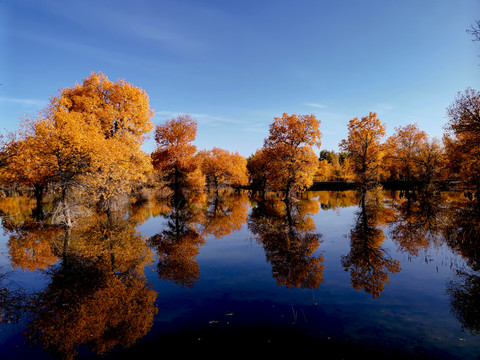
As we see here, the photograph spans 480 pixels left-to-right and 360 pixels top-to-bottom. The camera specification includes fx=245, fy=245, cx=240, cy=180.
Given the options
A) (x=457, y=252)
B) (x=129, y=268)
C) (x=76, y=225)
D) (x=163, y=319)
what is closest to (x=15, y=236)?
(x=76, y=225)

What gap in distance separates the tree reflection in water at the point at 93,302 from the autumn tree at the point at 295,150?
84.7 feet

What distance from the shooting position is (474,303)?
743 centimetres

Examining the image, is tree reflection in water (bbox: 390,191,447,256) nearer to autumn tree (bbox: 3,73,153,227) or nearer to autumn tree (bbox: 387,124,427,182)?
autumn tree (bbox: 3,73,153,227)

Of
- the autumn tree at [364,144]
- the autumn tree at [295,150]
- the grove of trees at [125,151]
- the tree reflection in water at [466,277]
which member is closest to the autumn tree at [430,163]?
the grove of trees at [125,151]

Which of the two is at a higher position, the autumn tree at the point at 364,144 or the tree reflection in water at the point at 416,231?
the autumn tree at the point at 364,144

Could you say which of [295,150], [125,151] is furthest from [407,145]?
[125,151]

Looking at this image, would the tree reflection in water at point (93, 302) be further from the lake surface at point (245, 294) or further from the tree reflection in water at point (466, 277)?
the tree reflection in water at point (466, 277)

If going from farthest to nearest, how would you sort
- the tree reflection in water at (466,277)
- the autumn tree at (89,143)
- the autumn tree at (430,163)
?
the autumn tree at (430,163), the autumn tree at (89,143), the tree reflection in water at (466,277)

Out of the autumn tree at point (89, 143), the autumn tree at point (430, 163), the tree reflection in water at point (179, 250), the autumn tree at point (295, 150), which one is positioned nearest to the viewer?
the tree reflection in water at point (179, 250)

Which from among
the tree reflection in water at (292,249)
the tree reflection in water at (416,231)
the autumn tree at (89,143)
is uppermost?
the autumn tree at (89,143)

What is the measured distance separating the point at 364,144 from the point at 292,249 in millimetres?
35117

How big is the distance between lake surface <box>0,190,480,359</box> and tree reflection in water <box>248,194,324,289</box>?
0.09 m

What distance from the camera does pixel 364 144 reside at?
4169 centimetres

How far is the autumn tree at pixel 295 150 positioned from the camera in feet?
118
